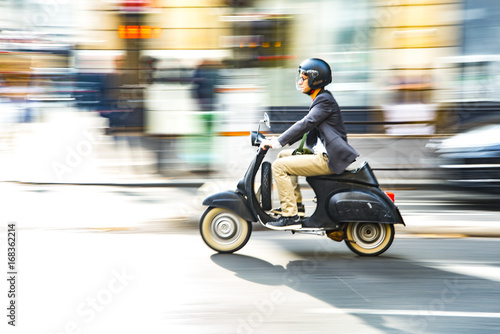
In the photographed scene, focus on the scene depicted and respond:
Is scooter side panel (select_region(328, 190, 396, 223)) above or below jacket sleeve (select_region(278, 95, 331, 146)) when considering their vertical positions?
below

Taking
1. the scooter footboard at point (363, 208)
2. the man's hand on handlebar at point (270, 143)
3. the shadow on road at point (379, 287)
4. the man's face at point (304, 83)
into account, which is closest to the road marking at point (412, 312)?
the shadow on road at point (379, 287)

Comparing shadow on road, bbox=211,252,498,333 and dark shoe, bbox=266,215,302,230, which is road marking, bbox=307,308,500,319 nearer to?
shadow on road, bbox=211,252,498,333

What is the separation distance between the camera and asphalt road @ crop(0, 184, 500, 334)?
3.95 metres

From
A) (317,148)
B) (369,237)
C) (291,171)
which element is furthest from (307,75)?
(369,237)

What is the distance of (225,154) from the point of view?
1095 centimetres

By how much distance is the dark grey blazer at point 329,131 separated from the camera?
5.25 m

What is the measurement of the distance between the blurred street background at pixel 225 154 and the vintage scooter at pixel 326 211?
210 mm

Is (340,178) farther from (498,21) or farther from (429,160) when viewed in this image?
(498,21)

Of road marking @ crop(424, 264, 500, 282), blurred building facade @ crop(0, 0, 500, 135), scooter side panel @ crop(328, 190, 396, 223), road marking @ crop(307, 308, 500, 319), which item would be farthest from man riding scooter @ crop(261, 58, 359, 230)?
blurred building facade @ crop(0, 0, 500, 135)

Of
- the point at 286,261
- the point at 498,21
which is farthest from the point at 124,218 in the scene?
the point at 498,21

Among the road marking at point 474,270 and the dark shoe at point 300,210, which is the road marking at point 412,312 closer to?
the road marking at point 474,270

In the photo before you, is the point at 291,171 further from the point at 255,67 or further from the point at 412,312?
the point at 255,67

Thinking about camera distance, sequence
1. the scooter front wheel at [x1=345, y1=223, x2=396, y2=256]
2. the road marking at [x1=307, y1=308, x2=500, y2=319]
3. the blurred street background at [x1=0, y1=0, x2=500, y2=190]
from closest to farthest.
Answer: the road marking at [x1=307, y1=308, x2=500, y2=319] → the scooter front wheel at [x1=345, y1=223, x2=396, y2=256] → the blurred street background at [x1=0, y1=0, x2=500, y2=190]

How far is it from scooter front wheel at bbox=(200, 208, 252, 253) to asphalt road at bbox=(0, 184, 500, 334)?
4.3 inches
